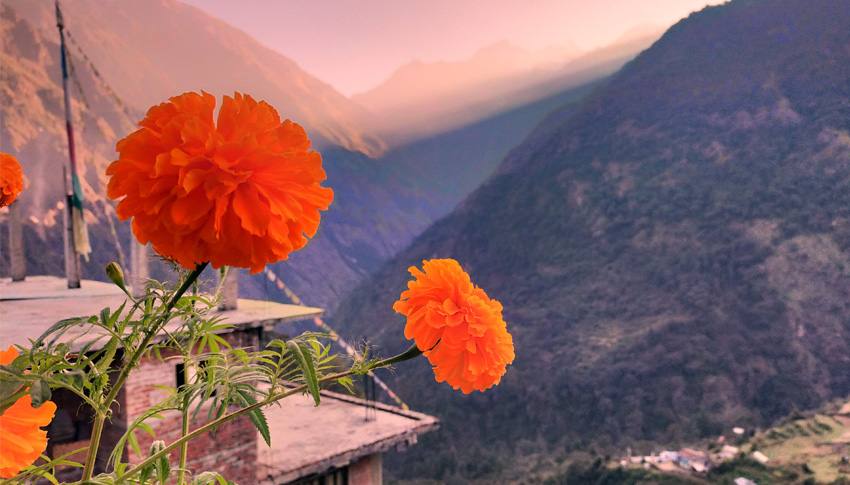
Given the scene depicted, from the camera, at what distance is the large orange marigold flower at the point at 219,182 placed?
0.78 metres

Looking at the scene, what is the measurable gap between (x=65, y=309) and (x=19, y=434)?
553 centimetres

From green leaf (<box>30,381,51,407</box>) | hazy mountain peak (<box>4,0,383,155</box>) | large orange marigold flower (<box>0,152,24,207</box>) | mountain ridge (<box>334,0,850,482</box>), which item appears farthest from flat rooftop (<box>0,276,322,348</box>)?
hazy mountain peak (<box>4,0,383,155</box>)

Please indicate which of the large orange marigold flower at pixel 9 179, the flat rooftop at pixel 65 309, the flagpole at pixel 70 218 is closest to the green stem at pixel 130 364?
the large orange marigold flower at pixel 9 179

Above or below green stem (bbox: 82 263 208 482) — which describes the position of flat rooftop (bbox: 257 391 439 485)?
below

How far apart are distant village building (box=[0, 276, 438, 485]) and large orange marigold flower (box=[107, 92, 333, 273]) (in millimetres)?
3226

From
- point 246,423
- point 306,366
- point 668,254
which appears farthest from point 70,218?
point 668,254

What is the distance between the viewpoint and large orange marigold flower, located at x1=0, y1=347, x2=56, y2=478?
0.92 m

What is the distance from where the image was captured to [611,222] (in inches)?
1681

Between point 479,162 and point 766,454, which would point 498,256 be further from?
point 479,162

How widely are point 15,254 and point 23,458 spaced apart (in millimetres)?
10640

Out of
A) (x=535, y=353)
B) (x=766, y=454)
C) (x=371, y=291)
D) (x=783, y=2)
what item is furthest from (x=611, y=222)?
(x=783, y=2)

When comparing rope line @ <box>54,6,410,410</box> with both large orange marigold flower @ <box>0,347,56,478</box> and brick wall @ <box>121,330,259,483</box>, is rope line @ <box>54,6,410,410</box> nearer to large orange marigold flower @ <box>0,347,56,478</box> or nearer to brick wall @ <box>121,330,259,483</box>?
large orange marigold flower @ <box>0,347,56,478</box>

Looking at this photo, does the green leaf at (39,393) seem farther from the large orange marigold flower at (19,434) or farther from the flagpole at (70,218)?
the flagpole at (70,218)

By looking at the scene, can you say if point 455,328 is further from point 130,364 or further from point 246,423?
point 246,423
